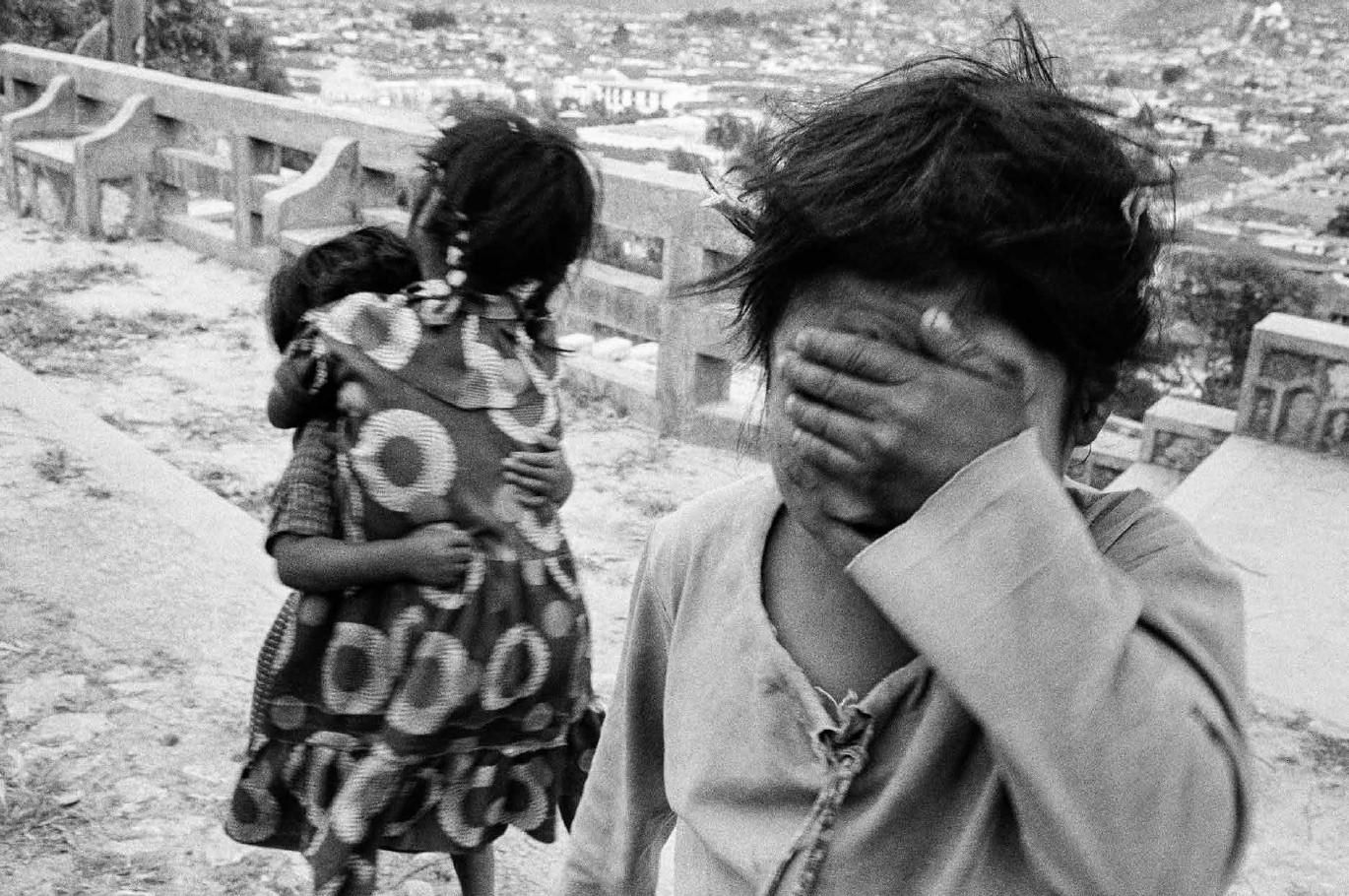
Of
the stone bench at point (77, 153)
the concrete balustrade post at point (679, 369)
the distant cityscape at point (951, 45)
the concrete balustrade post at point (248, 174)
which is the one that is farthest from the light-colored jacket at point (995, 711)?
the stone bench at point (77, 153)

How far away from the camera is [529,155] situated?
198 centimetres

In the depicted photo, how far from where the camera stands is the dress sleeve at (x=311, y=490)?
1929 millimetres

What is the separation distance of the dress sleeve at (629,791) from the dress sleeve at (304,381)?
34.3 inches

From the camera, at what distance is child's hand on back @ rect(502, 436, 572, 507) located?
198 centimetres

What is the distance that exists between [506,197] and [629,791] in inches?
41.6

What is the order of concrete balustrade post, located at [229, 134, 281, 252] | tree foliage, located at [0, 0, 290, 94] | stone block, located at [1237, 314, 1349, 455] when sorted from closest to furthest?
stone block, located at [1237, 314, 1349, 455], concrete balustrade post, located at [229, 134, 281, 252], tree foliage, located at [0, 0, 290, 94]

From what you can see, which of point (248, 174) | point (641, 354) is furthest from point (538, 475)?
point (248, 174)

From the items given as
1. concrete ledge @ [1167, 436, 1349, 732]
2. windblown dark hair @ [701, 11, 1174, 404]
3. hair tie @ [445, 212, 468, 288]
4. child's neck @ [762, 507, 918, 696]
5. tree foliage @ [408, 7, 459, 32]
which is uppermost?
tree foliage @ [408, 7, 459, 32]

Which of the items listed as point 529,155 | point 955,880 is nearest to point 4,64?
point 529,155

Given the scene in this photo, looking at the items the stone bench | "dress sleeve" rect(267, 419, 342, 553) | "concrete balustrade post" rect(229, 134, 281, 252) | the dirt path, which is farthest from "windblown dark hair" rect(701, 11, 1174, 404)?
the stone bench

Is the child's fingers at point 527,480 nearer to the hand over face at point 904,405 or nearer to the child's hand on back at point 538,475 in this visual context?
the child's hand on back at point 538,475

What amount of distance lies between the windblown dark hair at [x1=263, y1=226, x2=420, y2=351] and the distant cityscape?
0.44 metres

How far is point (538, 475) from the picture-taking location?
6.54ft

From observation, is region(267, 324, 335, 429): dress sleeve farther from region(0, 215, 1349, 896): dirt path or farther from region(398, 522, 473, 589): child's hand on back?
region(0, 215, 1349, 896): dirt path
